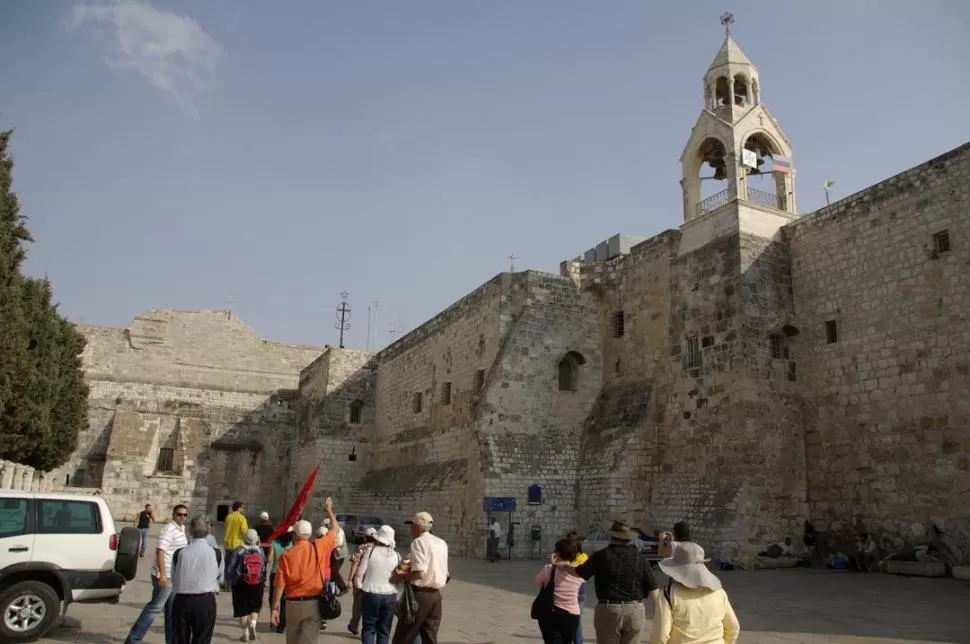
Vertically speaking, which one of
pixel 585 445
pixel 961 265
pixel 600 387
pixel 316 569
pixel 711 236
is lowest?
pixel 316 569

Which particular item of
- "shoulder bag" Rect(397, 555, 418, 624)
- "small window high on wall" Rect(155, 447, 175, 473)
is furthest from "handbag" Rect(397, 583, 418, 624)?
"small window high on wall" Rect(155, 447, 175, 473)

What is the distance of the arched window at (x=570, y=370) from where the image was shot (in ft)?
68.9

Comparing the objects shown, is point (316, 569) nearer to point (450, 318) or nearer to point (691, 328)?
point (691, 328)

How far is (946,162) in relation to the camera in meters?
14.4

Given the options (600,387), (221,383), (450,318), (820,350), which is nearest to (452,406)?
(450,318)

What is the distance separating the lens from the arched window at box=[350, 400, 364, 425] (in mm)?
30469

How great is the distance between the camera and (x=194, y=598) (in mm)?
6117

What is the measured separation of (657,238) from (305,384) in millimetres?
20099

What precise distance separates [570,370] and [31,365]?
13919 millimetres

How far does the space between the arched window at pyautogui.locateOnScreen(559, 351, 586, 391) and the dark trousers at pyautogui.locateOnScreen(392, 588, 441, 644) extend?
49.4ft

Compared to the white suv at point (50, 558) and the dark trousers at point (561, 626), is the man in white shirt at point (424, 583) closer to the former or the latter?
the dark trousers at point (561, 626)

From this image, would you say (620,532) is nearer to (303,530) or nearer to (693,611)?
(693,611)

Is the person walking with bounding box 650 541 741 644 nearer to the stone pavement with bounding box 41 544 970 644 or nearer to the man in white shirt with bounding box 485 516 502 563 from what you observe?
the stone pavement with bounding box 41 544 970 644

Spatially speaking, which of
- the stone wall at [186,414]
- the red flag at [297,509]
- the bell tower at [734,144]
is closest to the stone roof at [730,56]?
the bell tower at [734,144]
